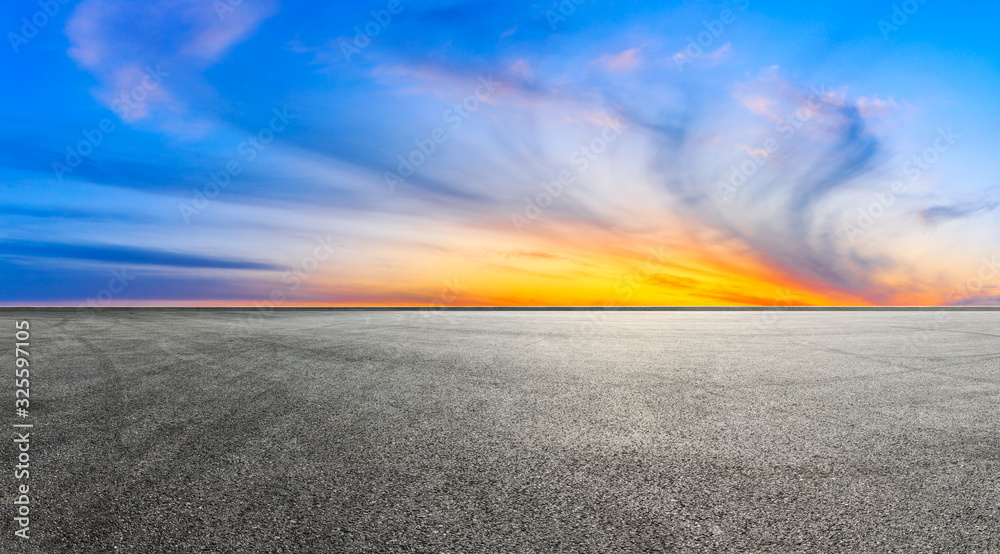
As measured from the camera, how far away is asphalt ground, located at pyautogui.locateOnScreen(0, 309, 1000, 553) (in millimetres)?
3143

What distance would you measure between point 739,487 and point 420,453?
227cm

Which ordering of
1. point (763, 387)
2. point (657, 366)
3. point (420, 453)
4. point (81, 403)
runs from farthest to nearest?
point (657, 366)
point (763, 387)
point (81, 403)
point (420, 453)

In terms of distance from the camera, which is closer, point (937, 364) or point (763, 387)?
point (763, 387)

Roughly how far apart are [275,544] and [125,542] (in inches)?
30.9

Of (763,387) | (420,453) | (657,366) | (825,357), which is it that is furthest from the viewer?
(825,357)

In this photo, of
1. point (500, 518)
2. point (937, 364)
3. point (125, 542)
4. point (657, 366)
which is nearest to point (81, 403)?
point (125, 542)

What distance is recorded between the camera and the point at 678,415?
19.6 feet

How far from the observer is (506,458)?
Result: 175 inches

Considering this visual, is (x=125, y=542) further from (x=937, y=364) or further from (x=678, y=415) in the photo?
(x=937, y=364)

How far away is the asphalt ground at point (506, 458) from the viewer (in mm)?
3143

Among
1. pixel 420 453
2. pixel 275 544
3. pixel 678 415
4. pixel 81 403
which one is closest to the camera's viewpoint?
pixel 275 544

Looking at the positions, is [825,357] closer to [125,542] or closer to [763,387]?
[763,387]

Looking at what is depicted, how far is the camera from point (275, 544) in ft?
9.85

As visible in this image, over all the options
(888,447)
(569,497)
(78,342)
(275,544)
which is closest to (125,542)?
(275,544)
